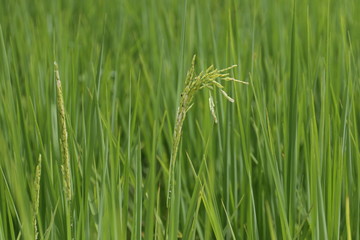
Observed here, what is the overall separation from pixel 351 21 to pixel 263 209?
1097 millimetres

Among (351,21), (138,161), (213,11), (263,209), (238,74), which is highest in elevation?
(213,11)

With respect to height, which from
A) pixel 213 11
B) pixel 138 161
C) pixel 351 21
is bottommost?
pixel 138 161

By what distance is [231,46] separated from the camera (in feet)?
4.40

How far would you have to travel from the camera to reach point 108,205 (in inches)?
35.4

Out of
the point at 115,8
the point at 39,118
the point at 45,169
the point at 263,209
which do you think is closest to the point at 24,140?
the point at 39,118

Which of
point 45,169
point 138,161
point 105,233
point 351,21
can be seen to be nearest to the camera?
point 105,233

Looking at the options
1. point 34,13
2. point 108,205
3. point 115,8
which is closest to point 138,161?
Answer: point 108,205

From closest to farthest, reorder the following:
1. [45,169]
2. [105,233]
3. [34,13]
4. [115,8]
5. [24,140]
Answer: [105,233] < [45,169] < [24,140] < [115,8] < [34,13]

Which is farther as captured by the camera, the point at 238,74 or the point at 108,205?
the point at 238,74

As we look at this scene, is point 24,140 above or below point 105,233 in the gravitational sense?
above

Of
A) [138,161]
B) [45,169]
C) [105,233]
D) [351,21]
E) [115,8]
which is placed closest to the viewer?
[105,233]

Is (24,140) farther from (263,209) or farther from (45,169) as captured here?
(263,209)

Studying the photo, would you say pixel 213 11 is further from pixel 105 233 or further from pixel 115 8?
pixel 105 233

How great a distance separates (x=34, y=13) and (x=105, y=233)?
7.17 feet
